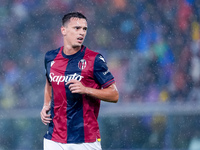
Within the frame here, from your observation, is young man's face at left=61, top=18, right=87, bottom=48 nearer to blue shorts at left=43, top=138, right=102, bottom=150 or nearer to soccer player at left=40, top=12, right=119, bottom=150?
soccer player at left=40, top=12, right=119, bottom=150

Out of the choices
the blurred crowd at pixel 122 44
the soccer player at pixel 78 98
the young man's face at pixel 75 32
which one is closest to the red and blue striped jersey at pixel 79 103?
the soccer player at pixel 78 98

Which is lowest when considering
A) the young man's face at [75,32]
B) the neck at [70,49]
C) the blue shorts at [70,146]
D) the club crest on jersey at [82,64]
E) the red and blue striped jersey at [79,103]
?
the blue shorts at [70,146]

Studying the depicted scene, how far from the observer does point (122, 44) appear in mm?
6703

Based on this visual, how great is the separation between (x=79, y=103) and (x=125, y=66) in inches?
→ 159

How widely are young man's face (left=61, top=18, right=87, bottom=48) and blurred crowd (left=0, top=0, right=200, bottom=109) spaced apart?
12.7 ft

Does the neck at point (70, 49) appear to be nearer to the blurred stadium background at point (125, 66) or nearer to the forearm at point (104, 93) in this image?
the forearm at point (104, 93)

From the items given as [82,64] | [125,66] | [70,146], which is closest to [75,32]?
[82,64]

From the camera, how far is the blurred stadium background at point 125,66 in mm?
6215

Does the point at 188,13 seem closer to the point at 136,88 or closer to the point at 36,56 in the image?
the point at 136,88

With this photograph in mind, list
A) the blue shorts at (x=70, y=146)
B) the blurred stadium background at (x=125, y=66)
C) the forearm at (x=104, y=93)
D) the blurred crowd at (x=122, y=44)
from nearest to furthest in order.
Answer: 1. the forearm at (x=104, y=93)
2. the blue shorts at (x=70, y=146)
3. the blurred stadium background at (x=125, y=66)
4. the blurred crowd at (x=122, y=44)

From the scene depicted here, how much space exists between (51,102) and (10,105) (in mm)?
3957

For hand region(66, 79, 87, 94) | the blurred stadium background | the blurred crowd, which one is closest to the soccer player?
hand region(66, 79, 87, 94)

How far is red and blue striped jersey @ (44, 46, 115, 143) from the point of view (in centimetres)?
241

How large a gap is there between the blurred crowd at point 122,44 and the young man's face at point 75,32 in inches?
152
